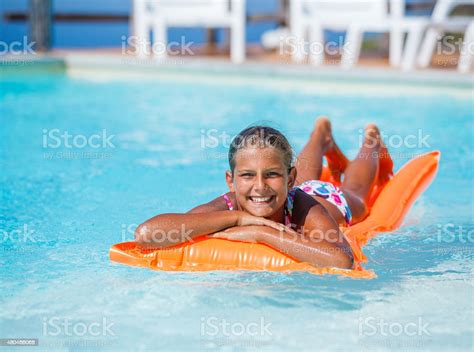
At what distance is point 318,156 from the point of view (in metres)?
4.70

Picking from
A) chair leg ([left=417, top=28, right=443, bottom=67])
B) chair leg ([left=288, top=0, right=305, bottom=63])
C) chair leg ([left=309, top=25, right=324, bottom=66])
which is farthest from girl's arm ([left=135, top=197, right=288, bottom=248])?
chair leg ([left=288, top=0, right=305, bottom=63])

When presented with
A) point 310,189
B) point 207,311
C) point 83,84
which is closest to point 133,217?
point 310,189

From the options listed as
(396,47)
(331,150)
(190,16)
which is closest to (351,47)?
(396,47)

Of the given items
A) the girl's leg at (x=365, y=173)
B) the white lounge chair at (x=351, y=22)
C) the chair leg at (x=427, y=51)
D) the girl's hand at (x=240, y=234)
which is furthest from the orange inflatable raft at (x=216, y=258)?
the chair leg at (x=427, y=51)

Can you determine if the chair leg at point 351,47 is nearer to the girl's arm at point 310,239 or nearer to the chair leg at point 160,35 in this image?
the chair leg at point 160,35

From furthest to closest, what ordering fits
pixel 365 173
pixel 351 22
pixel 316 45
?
pixel 316 45 < pixel 351 22 < pixel 365 173

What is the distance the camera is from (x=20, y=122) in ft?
26.7

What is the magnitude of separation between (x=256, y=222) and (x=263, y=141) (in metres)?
0.37

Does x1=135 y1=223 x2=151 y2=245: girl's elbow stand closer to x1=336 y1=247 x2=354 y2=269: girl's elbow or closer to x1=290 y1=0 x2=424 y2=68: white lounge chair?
x1=336 y1=247 x2=354 y2=269: girl's elbow

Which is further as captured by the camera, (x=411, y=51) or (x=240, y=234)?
(x=411, y=51)

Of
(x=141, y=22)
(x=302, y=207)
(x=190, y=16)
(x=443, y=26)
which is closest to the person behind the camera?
(x=302, y=207)

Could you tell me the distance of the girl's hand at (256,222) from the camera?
3402 millimetres

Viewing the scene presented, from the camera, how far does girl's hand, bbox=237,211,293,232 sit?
11.2 feet

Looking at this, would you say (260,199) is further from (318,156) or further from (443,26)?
(443,26)
